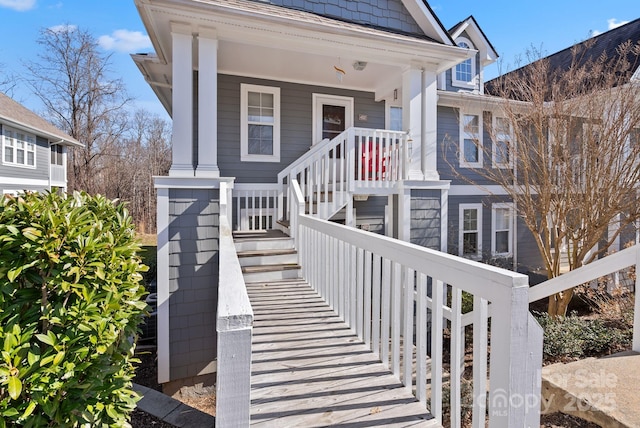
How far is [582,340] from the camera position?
464cm

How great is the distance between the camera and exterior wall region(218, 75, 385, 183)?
7035mm

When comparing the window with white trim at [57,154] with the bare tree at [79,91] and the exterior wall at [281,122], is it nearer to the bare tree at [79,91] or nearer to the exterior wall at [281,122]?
the bare tree at [79,91]

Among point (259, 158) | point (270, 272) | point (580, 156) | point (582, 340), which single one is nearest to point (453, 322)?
point (270, 272)

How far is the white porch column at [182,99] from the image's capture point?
4.75 metres

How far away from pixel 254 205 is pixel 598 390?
18.4 feet

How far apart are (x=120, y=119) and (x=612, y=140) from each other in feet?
74.9

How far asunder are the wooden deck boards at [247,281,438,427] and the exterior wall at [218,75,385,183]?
425 centimetres

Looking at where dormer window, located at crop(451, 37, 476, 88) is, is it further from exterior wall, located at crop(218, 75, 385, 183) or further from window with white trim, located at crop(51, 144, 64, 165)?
window with white trim, located at crop(51, 144, 64, 165)

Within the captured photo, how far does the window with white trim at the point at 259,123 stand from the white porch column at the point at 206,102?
7.21 feet

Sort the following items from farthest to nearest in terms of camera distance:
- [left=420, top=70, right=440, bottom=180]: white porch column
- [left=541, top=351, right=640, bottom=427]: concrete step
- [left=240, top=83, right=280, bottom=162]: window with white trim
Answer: [left=240, top=83, right=280, bottom=162]: window with white trim < [left=420, top=70, right=440, bottom=180]: white porch column < [left=541, top=351, right=640, bottom=427]: concrete step

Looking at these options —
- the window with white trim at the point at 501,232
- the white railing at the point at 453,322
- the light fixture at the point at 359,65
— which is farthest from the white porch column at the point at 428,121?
the window with white trim at the point at 501,232

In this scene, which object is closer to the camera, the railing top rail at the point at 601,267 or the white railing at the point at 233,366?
the white railing at the point at 233,366

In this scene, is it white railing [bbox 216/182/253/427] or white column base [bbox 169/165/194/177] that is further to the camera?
white column base [bbox 169/165/194/177]

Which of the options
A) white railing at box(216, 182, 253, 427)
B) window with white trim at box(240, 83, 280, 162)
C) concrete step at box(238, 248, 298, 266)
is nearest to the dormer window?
window with white trim at box(240, 83, 280, 162)
